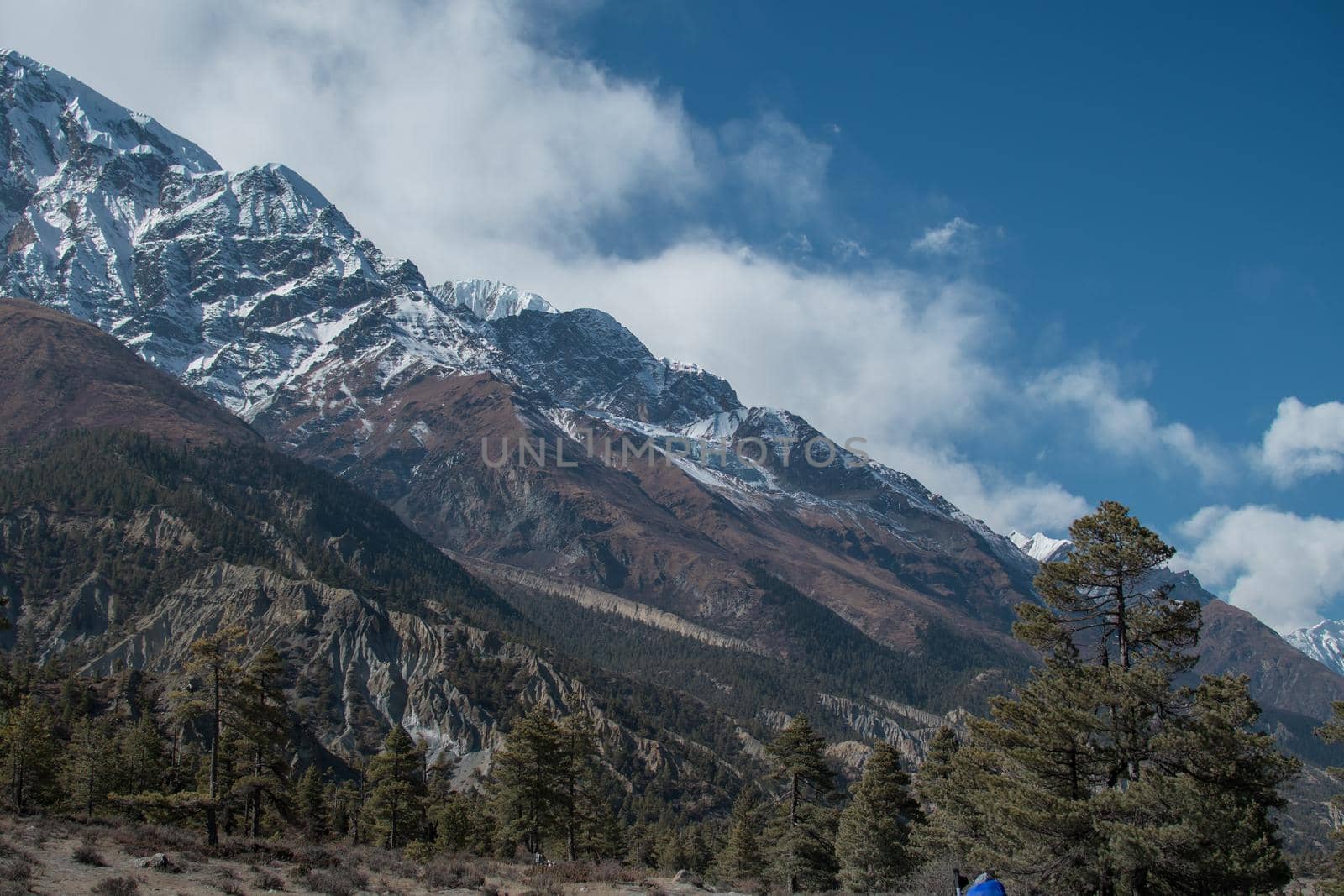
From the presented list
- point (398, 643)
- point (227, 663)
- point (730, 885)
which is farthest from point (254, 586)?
point (227, 663)

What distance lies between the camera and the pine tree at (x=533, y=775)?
50.1 metres

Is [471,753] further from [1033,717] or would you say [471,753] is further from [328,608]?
[1033,717]

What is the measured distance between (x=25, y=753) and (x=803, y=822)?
4031cm

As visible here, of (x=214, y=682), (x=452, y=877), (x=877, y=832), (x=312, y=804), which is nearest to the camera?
(x=452, y=877)

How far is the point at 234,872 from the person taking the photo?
28688mm

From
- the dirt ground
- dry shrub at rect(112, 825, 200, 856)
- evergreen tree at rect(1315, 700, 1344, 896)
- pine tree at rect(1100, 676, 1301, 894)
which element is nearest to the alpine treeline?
pine tree at rect(1100, 676, 1301, 894)

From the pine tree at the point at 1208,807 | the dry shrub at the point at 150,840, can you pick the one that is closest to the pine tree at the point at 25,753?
the dry shrub at the point at 150,840

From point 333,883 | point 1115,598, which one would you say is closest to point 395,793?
point 333,883

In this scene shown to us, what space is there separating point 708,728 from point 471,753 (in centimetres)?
7361

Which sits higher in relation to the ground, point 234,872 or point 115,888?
point 115,888

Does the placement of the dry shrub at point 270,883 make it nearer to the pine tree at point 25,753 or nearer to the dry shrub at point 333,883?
the dry shrub at point 333,883

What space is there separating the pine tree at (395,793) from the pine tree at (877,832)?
83.9ft

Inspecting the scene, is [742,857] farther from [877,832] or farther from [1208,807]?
[1208,807]

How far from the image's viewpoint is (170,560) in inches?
6230
